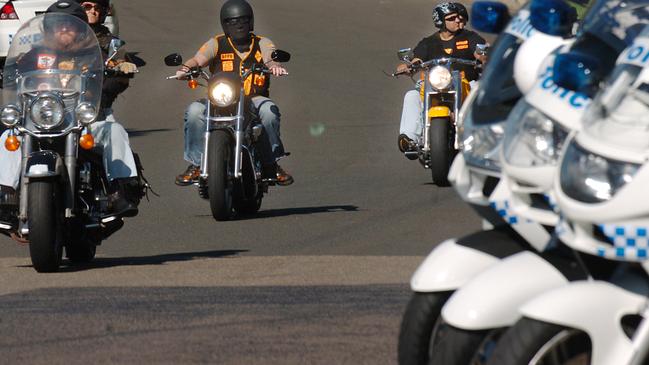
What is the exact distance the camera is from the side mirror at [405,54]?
15.9 meters

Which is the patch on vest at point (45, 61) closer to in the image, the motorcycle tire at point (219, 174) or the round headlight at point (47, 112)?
the round headlight at point (47, 112)

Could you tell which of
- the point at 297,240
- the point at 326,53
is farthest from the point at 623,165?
the point at 326,53

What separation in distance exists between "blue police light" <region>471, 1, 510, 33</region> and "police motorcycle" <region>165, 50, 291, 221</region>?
775 cm

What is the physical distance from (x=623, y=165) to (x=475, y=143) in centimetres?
95

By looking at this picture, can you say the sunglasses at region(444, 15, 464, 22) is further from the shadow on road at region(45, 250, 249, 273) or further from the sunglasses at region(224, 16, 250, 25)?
the shadow on road at region(45, 250, 249, 273)

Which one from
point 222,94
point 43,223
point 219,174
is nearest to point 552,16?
point 43,223

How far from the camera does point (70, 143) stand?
10742mm

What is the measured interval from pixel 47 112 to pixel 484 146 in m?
5.80

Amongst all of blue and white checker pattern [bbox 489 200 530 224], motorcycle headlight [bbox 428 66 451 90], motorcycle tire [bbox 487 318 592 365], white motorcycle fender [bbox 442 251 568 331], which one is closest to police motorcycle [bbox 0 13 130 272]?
motorcycle headlight [bbox 428 66 451 90]

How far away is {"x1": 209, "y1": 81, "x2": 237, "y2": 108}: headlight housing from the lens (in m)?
13.7

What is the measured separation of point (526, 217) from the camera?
489cm

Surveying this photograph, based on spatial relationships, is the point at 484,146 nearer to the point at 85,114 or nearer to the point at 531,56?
the point at 531,56

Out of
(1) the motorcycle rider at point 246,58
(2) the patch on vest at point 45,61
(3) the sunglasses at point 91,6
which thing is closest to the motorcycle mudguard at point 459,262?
(2) the patch on vest at point 45,61

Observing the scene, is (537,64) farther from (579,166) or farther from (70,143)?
(70,143)
